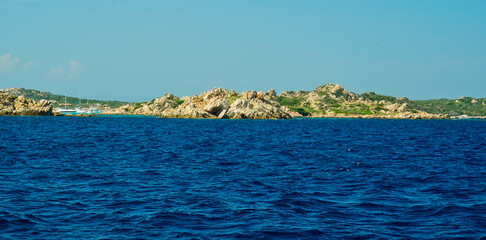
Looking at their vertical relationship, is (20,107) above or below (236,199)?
above

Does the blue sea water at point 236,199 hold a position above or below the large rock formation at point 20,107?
below

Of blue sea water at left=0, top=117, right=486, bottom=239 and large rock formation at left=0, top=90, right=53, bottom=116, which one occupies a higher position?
large rock formation at left=0, top=90, right=53, bottom=116

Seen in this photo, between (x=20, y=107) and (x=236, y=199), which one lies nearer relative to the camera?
(x=236, y=199)

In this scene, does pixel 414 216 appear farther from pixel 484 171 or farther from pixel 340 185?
pixel 484 171

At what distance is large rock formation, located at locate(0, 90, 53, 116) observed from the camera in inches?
6895

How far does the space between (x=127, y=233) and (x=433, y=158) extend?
37.0 m

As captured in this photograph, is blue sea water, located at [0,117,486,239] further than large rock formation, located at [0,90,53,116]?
No

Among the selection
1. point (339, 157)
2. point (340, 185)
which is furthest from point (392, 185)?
point (339, 157)

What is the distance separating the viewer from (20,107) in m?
178

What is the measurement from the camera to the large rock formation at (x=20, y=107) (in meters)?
175

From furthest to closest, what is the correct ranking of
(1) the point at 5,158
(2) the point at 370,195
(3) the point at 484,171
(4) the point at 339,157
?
(4) the point at 339,157 → (1) the point at 5,158 → (3) the point at 484,171 → (2) the point at 370,195

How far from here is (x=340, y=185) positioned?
2723cm

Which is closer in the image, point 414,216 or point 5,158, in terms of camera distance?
point 414,216

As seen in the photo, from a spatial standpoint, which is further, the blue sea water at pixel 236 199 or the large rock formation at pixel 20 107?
the large rock formation at pixel 20 107
